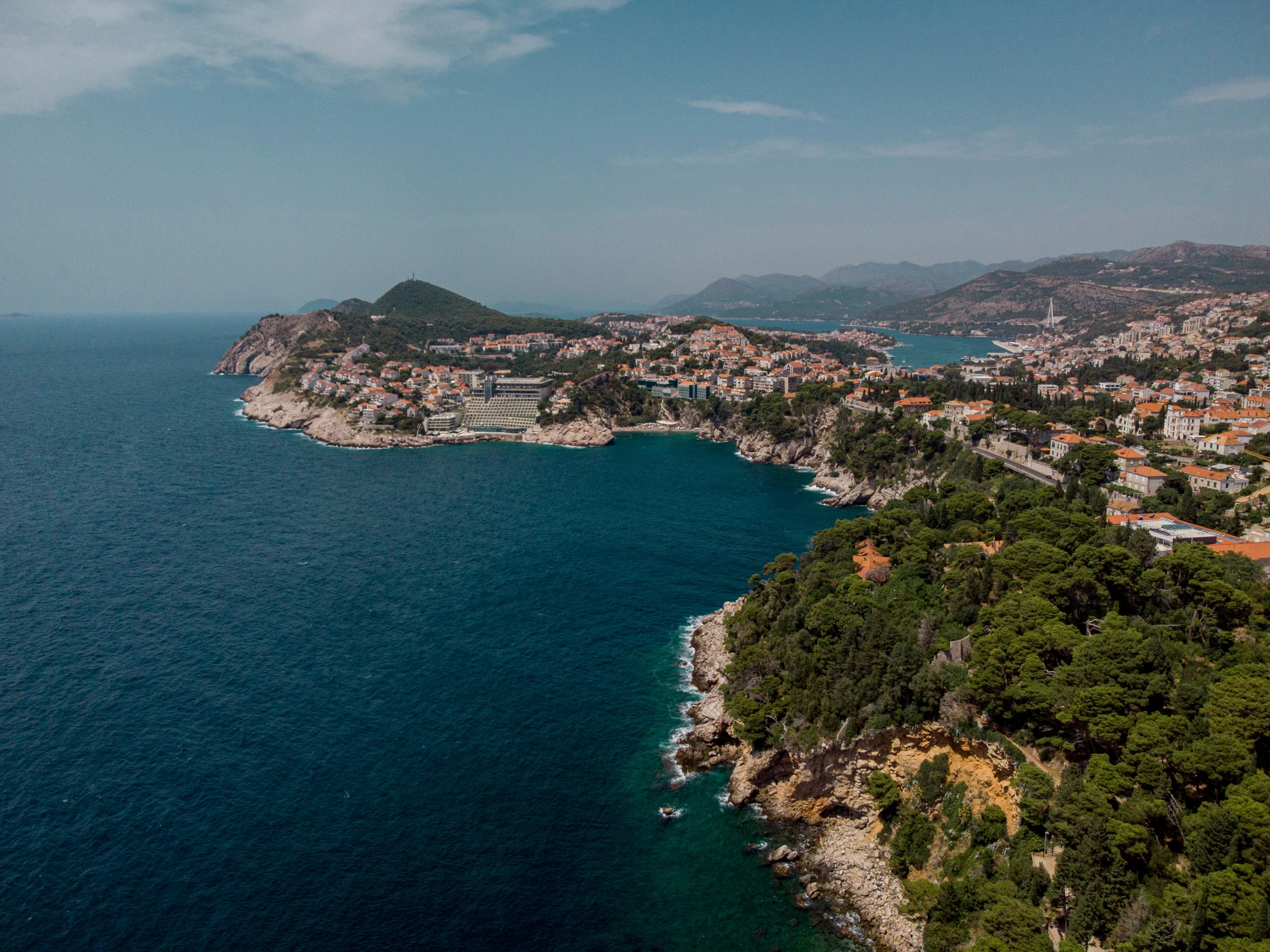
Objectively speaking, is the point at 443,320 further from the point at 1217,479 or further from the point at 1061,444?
the point at 1217,479

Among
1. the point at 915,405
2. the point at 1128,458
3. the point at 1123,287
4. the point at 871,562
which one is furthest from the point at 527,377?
the point at 1123,287

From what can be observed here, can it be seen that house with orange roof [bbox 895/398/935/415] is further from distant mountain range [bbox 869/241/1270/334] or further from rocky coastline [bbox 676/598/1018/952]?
distant mountain range [bbox 869/241/1270/334]

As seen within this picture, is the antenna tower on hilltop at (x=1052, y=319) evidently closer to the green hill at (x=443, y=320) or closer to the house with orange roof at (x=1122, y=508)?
the green hill at (x=443, y=320)

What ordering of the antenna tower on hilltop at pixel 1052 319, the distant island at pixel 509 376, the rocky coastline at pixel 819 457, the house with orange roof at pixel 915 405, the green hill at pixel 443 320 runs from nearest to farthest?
the rocky coastline at pixel 819 457 → the house with orange roof at pixel 915 405 → the distant island at pixel 509 376 → the green hill at pixel 443 320 → the antenna tower on hilltop at pixel 1052 319

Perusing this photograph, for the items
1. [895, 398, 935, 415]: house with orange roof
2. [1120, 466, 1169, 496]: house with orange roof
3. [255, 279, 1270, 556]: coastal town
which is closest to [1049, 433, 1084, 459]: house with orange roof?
[255, 279, 1270, 556]: coastal town

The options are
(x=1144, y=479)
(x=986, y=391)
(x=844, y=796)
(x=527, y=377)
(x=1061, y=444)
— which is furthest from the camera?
(x=527, y=377)

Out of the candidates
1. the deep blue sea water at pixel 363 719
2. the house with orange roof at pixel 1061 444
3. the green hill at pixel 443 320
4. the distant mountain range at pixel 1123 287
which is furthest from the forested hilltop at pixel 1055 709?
the distant mountain range at pixel 1123 287
